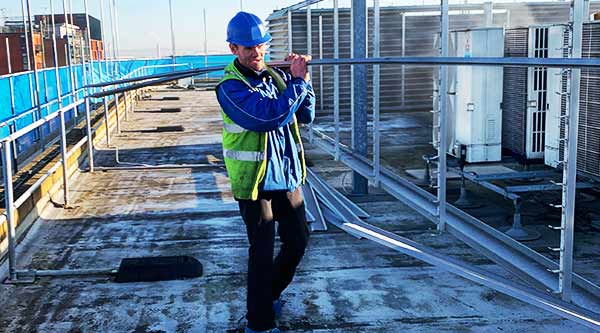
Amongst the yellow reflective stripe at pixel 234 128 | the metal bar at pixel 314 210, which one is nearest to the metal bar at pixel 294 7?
the metal bar at pixel 314 210

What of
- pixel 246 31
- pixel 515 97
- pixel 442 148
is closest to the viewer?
pixel 246 31

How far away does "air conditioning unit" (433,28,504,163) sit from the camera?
6867mm

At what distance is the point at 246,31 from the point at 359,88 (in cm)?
332

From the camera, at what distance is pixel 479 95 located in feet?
23.4

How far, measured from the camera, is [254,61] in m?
3.54

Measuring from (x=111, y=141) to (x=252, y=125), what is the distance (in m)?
9.22

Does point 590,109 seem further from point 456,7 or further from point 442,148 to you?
point 456,7

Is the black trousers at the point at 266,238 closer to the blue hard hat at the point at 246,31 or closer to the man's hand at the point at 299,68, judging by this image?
the man's hand at the point at 299,68

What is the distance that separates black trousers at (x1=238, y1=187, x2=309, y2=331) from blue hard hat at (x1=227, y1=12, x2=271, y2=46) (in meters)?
0.76

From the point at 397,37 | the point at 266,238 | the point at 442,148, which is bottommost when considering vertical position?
the point at 266,238

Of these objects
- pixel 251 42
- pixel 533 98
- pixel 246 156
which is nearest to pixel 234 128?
pixel 246 156

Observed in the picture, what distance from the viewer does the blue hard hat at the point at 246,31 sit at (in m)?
3.46

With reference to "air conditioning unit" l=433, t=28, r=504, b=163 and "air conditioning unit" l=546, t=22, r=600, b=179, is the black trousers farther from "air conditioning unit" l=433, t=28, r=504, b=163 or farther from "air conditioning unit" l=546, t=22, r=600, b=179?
"air conditioning unit" l=433, t=28, r=504, b=163

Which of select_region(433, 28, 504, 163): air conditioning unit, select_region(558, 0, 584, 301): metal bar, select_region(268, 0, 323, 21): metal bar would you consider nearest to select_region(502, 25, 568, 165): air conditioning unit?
select_region(433, 28, 504, 163): air conditioning unit
